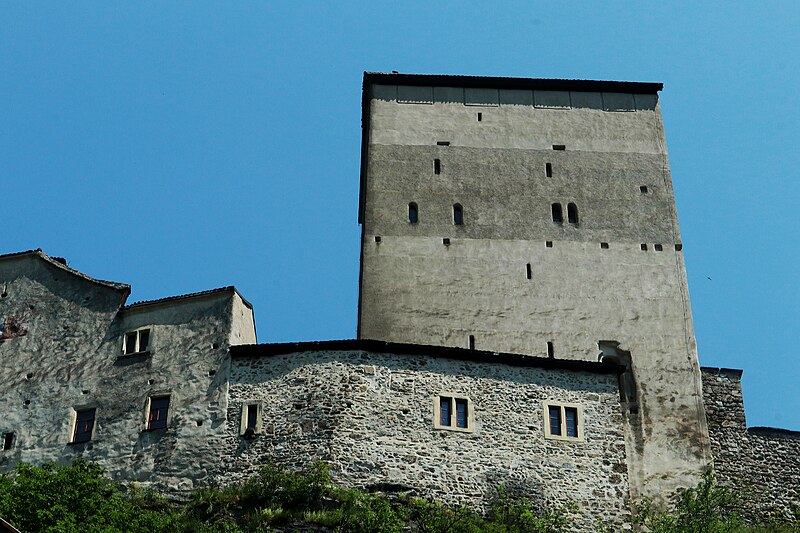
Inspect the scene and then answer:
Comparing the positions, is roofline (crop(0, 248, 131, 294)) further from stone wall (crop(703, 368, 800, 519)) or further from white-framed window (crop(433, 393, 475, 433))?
stone wall (crop(703, 368, 800, 519))

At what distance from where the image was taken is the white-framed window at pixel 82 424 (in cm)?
3788

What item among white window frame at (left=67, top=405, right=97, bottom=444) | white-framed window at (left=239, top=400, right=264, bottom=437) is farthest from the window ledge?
white-framed window at (left=239, top=400, right=264, bottom=437)

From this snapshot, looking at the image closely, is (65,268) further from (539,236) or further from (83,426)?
(539,236)

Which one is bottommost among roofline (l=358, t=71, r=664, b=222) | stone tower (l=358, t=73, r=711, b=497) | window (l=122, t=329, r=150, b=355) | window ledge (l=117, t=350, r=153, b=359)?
window ledge (l=117, t=350, r=153, b=359)

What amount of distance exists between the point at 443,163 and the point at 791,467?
624 inches

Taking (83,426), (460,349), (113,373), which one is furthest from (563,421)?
(83,426)

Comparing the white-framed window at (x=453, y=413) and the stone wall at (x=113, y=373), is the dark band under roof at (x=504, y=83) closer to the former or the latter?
the stone wall at (x=113, y=373)

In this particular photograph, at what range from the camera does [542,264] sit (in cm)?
4503

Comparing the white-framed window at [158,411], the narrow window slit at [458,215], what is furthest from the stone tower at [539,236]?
the white-framed window at [158,411]

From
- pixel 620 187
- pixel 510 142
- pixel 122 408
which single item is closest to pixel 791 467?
pixel 620 187

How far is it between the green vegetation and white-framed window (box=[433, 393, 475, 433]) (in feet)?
7.23

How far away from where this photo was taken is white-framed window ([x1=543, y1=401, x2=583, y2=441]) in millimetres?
37625

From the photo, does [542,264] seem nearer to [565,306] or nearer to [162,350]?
[565,306]

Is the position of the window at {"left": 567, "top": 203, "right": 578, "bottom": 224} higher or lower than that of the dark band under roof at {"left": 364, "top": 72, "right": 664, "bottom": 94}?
lower
